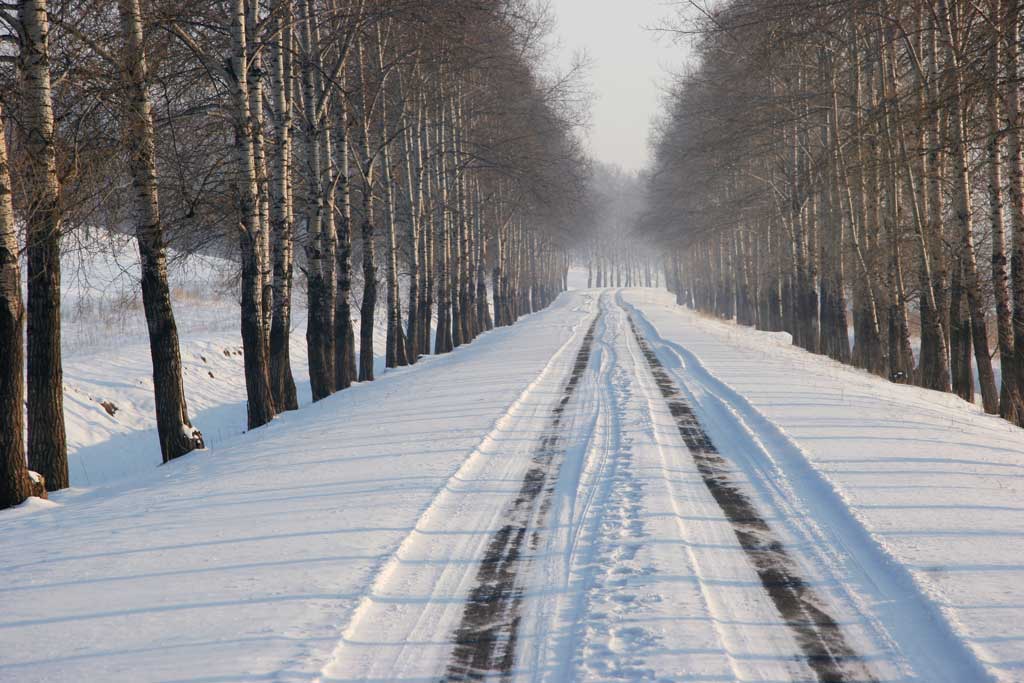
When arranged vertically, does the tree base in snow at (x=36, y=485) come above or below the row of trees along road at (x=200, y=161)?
below

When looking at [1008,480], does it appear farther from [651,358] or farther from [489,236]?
[489,236]

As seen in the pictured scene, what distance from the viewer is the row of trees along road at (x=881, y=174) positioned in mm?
11992

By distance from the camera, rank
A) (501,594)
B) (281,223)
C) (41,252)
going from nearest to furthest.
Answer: (501,594), (41,252), (281,223)

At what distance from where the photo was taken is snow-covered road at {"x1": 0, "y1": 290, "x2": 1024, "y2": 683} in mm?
3994

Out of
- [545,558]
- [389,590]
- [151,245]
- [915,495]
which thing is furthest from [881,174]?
[389,590]

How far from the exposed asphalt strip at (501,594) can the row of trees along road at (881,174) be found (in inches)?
264

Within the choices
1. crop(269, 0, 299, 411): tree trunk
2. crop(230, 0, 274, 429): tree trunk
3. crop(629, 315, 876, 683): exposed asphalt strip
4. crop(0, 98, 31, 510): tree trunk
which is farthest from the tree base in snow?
crop(629, 315, 876, 683): exposed asphalt strip

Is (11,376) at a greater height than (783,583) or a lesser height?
greater

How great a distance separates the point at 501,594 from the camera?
479 centimetres

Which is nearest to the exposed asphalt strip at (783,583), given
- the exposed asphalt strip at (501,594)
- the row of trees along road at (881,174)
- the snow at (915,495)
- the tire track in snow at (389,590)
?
the snow at (915,495)

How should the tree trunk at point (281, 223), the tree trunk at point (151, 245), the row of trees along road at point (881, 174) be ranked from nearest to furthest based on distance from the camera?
the tree trunk at point (151, 245) → the row of trees along road at point (881, 174) → the tree trunk at point (281, 223)

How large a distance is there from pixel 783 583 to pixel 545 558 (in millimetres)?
1565

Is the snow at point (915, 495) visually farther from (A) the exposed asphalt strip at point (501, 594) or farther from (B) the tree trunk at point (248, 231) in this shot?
(B) the tree trunk at point (248, 231)

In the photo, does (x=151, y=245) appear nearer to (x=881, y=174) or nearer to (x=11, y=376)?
(x=11, y=376)
